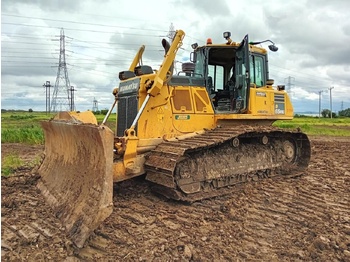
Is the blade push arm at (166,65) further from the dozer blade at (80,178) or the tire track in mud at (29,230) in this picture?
the tire track in mud at (29,230)

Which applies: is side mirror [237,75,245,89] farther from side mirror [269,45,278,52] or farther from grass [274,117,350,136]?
grass [274,117,350,136]

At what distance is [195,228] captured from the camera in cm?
501

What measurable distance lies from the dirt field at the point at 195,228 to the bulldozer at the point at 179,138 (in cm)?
27

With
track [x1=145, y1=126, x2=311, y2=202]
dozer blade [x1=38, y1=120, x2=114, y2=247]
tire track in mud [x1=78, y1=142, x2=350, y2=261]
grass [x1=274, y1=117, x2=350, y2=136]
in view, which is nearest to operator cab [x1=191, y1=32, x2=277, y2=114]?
track [x1=145, y1=126, x2=311, y2=202]

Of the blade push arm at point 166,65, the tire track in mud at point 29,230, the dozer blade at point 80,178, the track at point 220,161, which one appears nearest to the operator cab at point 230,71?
the track at point 220,161

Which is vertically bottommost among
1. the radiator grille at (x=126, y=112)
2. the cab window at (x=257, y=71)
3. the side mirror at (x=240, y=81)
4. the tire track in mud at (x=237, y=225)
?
the tire track in mud at (x=237, y=225)

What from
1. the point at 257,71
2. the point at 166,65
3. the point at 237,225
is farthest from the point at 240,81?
the point at 237,225

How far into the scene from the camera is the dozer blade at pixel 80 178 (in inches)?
180

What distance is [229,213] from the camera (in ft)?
18.5

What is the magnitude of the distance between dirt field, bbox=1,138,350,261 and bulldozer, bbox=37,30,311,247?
27cm

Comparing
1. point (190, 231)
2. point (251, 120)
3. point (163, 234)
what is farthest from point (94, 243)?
point (251, 120)

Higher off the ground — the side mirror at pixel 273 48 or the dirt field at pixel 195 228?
the side mirror at pixel 273 48

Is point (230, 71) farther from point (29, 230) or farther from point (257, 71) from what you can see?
point (29, 230)

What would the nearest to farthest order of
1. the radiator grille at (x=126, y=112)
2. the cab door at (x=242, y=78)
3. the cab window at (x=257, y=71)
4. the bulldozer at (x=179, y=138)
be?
1. the bulldozer at (x=179, y=138)
2. the radiator grille at (x=126, y=112)
3. the cab door at (x=242, y=78)
4. the cab window at (x=257, y=71)
